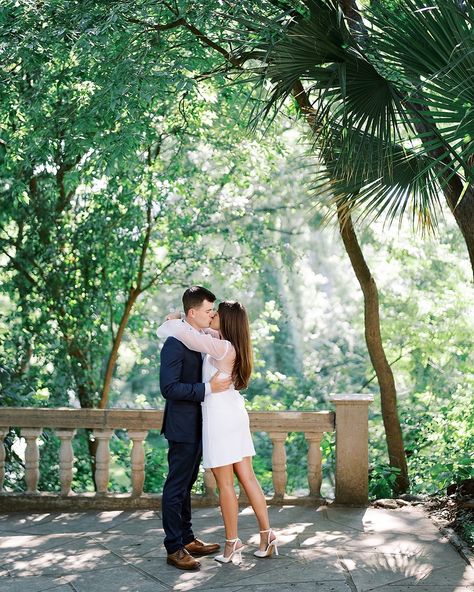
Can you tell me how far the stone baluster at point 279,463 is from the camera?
24.2 ft

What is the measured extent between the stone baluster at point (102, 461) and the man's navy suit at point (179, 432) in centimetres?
192

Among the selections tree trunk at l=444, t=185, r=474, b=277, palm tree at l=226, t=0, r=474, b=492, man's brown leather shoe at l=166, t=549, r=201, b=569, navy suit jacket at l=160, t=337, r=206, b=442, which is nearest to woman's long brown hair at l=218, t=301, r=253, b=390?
navy suit jacket at l=160, t=337, r=206, b=442

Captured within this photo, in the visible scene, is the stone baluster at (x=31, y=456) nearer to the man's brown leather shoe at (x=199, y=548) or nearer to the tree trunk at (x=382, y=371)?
the man's brown leather shoe at (x=199, y=548)

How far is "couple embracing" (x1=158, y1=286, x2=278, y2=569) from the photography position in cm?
544

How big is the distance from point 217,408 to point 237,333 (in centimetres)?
49

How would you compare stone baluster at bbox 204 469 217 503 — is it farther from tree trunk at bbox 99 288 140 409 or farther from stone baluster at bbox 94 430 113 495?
tree trunk at bbox 99 288 140 409

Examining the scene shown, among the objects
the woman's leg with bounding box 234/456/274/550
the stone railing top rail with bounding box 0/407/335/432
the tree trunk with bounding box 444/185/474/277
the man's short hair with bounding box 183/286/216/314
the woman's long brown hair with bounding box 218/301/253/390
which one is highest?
the tree trunk with bounding box 444/185/474/277

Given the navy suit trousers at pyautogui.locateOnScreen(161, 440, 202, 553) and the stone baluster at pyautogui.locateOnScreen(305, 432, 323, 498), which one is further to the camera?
the stone baluster at pyautogui.locateOnScreen(305, 432, 323, 498)

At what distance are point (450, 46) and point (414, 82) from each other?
0.47m

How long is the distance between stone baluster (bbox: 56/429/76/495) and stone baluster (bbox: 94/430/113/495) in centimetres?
23

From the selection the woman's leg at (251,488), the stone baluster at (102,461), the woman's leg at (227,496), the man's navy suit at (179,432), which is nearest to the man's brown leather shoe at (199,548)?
the man's navy suit at (179,432)

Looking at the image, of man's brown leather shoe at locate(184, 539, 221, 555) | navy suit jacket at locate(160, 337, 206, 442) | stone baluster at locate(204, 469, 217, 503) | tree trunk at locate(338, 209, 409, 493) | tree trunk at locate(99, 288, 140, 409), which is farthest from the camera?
tree trunk at locate(99, 288, 140, 409)

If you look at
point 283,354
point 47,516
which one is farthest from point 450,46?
point 283,354

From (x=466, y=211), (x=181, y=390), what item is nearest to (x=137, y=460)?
(x=181, y=390)
